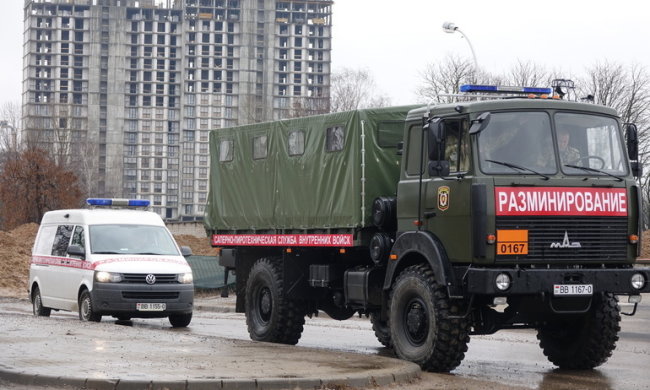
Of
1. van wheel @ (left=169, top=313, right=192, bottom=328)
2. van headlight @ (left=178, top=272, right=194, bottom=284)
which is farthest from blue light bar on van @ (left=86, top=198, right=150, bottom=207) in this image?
van wheel @ (left=169, top=313, right=192, bottom=328)

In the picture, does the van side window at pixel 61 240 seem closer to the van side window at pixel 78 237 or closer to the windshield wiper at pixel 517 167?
the van side window at pixel 78 237

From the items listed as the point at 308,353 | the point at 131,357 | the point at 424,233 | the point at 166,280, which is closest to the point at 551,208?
the point at 424,233

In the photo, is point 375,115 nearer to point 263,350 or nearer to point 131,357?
point 263,350

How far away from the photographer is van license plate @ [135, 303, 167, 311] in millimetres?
19984

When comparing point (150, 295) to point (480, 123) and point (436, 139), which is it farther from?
point (480, 123)

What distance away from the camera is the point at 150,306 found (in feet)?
65.8

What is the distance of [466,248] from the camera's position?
12727 mm

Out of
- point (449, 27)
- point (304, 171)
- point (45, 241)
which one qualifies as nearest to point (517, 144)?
point (304, 171)

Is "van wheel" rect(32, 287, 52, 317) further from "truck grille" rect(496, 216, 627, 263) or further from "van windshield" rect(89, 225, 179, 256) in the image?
"truck grille" rect(496, 216, 627, 263)

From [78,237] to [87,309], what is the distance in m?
1.59

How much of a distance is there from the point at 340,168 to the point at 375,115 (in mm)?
886

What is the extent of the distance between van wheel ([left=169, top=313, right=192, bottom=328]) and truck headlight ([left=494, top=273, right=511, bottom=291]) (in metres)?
9.43

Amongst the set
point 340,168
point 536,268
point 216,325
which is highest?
point 340,168

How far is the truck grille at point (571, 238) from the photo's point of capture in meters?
12.6
